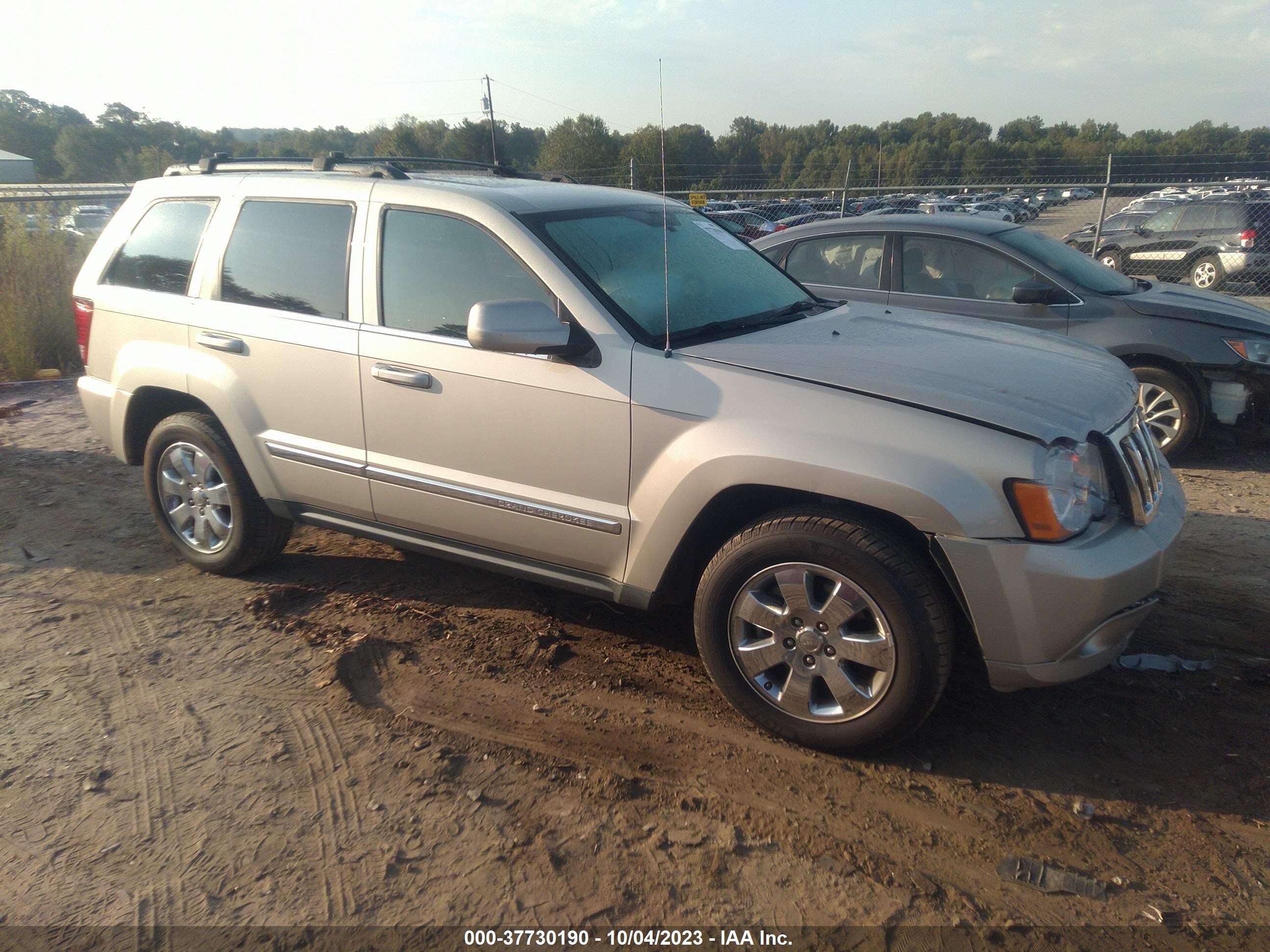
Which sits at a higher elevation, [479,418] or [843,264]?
[843,264]

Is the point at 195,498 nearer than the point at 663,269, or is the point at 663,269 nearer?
the point at 663,269

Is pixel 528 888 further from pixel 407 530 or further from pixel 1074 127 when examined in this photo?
pixel 1074 127

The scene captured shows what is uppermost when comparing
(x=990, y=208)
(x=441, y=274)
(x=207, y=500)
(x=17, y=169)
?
(x=17, y=169)

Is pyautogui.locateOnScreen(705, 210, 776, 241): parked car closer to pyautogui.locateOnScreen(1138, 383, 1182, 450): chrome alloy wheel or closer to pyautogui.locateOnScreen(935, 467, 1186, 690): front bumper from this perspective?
pyautogui.locateOnScreen(1138, 383, 1182, 450): chrome alloy wheel

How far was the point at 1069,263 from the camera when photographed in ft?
21.6

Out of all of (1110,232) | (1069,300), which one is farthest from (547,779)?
(1110,232)

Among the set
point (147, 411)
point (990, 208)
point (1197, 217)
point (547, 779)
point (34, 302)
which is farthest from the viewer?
point (990, 208)

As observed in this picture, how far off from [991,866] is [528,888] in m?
1.33

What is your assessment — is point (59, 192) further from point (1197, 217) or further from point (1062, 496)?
point (1197, 217)

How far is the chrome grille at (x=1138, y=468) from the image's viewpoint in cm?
293


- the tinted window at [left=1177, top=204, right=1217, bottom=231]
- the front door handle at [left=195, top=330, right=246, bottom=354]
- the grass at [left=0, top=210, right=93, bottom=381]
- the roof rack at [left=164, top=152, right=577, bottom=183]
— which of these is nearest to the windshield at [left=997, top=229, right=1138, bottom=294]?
the roof rack at [left=164, top=152, right=577, bottom=183]

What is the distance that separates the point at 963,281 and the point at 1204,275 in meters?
9.64

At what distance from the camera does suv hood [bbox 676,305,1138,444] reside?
284cm

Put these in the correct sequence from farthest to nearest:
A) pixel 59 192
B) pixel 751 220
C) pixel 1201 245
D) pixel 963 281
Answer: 1. pixel 751 220
2. pixel 1201 245
3. pixel 59 192
4. pixel 963 281
